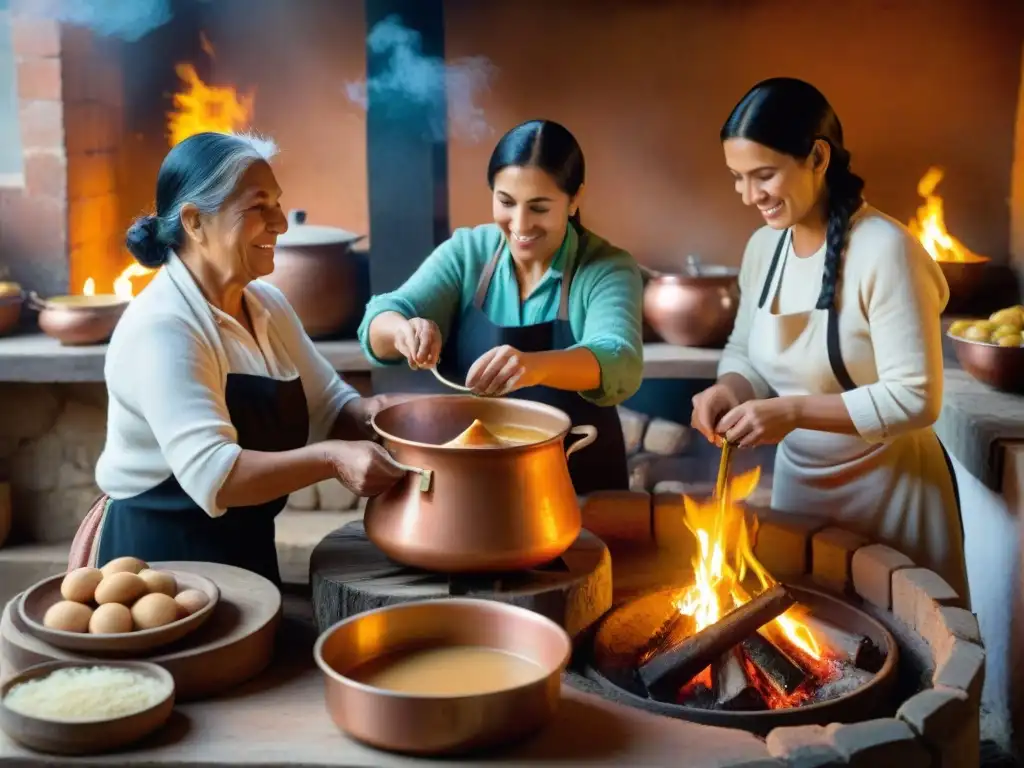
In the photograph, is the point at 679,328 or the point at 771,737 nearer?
the point at 771,737

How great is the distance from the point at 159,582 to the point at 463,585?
1.88 ft

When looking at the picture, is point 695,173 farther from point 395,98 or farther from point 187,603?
point 187,603

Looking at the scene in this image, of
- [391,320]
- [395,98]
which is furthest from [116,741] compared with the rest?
[395,98]

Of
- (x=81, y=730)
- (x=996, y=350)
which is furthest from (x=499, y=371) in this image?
(x=996, y=350)

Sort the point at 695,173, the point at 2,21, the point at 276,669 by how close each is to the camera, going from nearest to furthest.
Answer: the point at 276,669 < the point at 2,21 < the point at 695,173

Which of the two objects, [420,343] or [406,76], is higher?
[406,76]

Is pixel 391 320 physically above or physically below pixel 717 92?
below

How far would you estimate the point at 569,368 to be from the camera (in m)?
2.79

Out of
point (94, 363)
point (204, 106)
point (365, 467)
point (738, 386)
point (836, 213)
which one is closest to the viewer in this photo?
point (365, 467)

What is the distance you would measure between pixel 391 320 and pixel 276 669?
0.96 meters

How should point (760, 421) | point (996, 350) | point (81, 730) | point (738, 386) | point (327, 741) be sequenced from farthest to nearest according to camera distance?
point (996, 350), point (738, 386), point (760, 421), point (327, 741), point (81, 730)

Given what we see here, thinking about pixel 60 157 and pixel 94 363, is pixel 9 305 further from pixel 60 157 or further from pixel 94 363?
pixel 60 157

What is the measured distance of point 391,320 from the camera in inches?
116

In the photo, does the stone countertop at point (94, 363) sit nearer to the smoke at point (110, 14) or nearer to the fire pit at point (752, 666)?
the smoke at point (110, 14)
